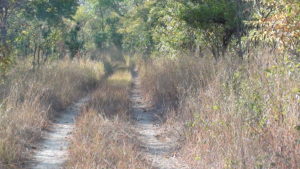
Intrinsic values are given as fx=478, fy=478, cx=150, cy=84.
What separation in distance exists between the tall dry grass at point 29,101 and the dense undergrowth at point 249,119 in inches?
108

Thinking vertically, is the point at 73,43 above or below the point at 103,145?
above

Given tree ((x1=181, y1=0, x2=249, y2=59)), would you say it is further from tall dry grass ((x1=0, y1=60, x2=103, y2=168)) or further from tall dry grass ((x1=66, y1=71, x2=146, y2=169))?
tall dry grass ((x1=0, y1=60, x2=103, y2=168))

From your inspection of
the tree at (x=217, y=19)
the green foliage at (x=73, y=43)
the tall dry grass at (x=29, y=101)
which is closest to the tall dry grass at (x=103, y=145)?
the tall dry grass at (x=29, y=101)

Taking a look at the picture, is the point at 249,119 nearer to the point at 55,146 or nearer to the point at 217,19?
the point at 55,146

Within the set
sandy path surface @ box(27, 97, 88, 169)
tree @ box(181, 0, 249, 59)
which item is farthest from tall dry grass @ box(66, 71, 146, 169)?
tree @ box(181, 0, 249, 59)

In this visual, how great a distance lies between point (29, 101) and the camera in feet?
34.0

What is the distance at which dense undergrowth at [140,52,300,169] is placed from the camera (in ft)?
18.9

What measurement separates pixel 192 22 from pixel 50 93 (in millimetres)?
4111

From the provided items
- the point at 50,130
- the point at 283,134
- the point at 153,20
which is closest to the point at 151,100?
the point at 50,130

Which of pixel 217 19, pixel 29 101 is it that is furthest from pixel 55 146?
pixel 217 19

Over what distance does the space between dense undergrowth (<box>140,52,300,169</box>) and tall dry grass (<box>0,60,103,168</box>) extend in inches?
108

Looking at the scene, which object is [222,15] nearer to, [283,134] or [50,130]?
[50,130]

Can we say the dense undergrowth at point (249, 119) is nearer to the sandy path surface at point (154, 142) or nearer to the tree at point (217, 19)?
the sandy path surface at point (154, 142)

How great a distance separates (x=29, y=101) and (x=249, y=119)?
5.51 metres
